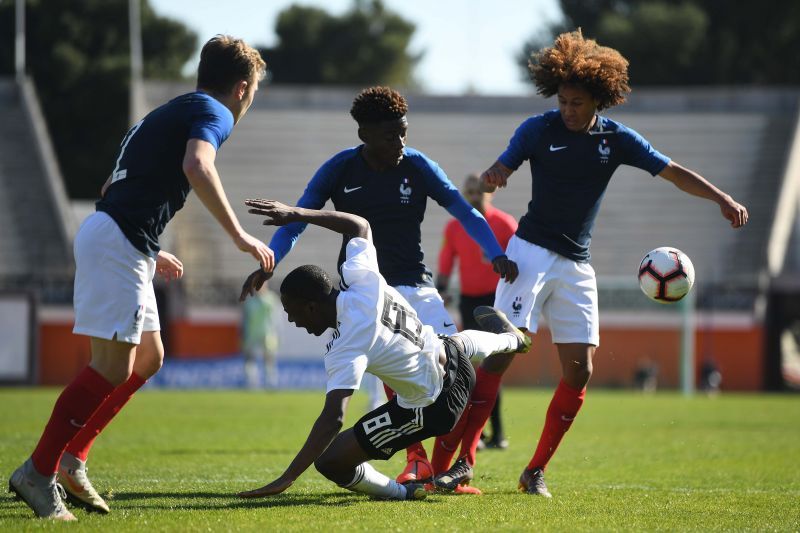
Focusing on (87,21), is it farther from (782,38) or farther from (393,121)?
(393,121)

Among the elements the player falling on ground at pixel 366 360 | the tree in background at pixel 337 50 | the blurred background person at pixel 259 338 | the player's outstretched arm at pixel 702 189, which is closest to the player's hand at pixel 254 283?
the player falling on ground at pixel 366 360

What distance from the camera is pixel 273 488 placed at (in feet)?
18.0

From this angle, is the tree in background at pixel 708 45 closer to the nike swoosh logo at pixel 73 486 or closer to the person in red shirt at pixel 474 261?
the person in red shirt at pixel 474 261

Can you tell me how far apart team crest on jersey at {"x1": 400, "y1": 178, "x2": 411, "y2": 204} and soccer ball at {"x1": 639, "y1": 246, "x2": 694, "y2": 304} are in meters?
1.57

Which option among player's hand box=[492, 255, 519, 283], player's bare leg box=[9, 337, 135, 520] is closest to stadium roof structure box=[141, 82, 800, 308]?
player's hand box=[492, 255, 519, 283]

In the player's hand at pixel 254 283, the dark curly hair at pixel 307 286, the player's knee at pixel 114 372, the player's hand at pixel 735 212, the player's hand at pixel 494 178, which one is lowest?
the player's knee at pixel 114 372

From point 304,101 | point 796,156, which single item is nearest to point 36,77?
point 304,101

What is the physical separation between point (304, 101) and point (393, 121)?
27.7 m

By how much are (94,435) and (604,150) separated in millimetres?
3442

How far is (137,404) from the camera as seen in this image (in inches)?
629

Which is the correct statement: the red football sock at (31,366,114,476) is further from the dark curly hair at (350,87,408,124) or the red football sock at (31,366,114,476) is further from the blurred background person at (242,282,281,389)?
the blurred background person at (242,282,281,389)

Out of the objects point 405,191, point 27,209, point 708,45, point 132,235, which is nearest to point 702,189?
point 405,191

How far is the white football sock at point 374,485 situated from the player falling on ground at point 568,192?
0.88 meters

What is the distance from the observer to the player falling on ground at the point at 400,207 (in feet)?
21.8
